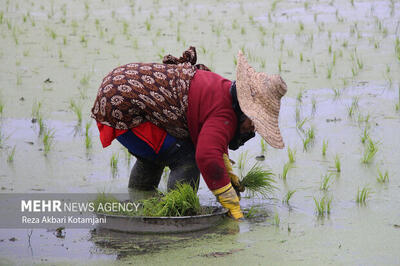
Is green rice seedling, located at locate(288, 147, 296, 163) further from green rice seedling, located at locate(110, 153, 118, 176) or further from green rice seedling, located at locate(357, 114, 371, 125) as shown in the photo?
green rice seedling, located at locate(110, 153, 118, 176)

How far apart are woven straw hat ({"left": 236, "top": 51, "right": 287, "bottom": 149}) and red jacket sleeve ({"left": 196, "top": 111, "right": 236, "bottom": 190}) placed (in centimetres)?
13

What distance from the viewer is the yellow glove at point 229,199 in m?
3.08

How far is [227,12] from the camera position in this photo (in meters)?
8.12

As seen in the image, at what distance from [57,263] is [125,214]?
558 mm

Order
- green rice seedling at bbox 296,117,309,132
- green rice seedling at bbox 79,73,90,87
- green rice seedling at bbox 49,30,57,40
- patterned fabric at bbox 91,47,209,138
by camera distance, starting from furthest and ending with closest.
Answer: green rice seedling at bbox 49,30,57,40 < green rice seedling at bbox 79,73,90,87 < green rice seedling at bbox 296,117,309,132 < patterned fabric at bbox 91,47,209,138

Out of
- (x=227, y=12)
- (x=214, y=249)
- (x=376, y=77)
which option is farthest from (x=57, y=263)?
(x=227, y=12)

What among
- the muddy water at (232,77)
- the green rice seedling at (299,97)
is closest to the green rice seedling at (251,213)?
the muddy water at (232,77)

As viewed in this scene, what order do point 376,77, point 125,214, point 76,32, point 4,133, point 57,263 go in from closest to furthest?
point 57,263, point 125,214, point 4,133, point 376,77, point 76,32

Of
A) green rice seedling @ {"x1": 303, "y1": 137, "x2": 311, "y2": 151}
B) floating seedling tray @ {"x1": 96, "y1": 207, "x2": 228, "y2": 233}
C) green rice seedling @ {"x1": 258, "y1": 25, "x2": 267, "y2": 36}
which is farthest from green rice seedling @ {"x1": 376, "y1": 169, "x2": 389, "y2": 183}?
green rice seedling @ {"x1": 258, "y1": 25, "x2": 267, "y2": 36}

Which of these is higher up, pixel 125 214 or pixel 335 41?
pixel 335 41

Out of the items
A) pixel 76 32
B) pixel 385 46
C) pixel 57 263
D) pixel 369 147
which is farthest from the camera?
pixel 76 32

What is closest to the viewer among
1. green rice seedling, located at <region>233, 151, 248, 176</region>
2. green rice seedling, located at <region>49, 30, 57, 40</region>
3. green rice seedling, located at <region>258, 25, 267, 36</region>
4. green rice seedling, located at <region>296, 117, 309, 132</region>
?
green rice seedling, located at <region>233, 151, 248, 176</region>

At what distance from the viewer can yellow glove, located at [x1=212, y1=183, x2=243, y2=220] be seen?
10.1 feet

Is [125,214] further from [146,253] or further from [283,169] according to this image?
[283,169]
